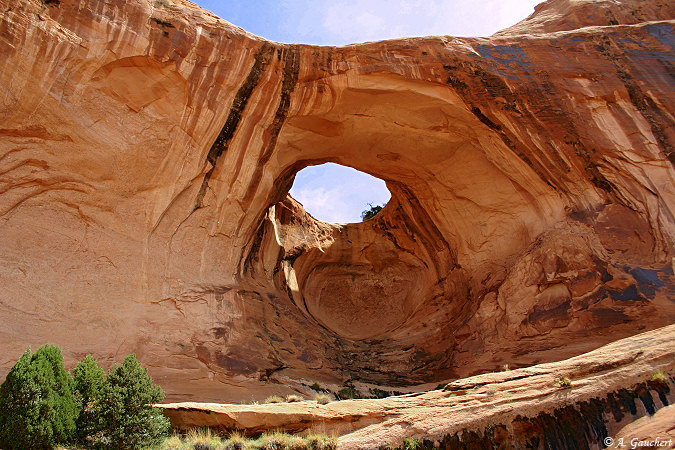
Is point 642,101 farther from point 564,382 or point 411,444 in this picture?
point 411,444

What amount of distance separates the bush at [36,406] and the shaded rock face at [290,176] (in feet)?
8.33

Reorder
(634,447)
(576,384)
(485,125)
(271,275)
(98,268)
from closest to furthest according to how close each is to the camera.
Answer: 1. (634,447)
2. (576,384)
3. (98,268)
4. (485,125)
5. (271,275)

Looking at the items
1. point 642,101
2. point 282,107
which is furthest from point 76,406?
point 642,101

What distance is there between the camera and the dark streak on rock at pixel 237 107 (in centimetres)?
1251

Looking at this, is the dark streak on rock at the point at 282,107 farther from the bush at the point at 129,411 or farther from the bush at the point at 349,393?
the bush at the point at 129,411

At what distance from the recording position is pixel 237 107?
1261cm

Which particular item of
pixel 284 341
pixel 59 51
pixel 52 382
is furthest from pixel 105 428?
pixel 59 51

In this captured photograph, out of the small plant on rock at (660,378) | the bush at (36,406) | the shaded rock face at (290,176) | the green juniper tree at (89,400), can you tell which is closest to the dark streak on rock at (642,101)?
the shaded rock face at (290,176)

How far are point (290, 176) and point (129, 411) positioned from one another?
9.93 metres

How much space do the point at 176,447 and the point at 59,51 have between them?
8.26 metres

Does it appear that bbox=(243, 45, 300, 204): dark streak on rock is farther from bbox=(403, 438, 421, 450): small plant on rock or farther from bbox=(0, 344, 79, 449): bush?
bbox=(403, 438, 421, 450): small plant on rock

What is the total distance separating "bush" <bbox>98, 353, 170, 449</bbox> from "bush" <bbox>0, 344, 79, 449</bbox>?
1.46ft

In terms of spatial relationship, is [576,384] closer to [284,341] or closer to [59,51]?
[284,341]

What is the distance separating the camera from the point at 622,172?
40.9 ft
